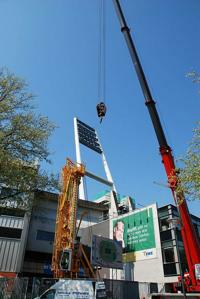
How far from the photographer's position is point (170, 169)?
15.9 meters

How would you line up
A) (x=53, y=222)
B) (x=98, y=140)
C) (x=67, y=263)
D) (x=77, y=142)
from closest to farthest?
(x=67, y=263)
(x=53, y=222)
(x=77, y=142)
(x=98, y=140)

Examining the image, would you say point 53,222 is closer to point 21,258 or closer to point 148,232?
point 21,258

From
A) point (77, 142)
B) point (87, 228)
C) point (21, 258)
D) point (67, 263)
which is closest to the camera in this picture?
point (67, 263)

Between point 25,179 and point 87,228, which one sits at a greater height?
point 87,228

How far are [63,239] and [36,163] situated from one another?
43.2 ft

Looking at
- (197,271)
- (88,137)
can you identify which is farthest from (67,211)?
(88,137)

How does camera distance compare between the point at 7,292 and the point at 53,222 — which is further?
the point at 53,222

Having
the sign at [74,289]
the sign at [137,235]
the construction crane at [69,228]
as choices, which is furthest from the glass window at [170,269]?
the sign at [74,289]

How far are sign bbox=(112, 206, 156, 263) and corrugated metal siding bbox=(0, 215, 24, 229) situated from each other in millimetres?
12711

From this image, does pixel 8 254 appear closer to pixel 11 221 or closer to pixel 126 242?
pixel 11 221

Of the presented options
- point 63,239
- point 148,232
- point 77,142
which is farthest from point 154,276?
point 77,142

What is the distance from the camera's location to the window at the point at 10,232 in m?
32.8

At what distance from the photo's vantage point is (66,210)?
98.7 feet

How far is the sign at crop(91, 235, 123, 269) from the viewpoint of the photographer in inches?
1209
